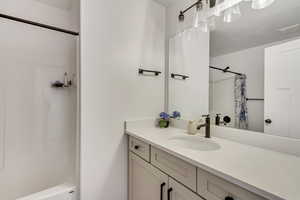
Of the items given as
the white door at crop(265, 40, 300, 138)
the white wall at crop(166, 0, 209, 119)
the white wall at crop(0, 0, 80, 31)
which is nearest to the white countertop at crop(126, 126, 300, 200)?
the white door at crop(265, 40, 300, 138)

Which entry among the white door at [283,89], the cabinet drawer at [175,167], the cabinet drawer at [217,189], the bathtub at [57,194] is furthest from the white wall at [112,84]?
the white door at [283,89]

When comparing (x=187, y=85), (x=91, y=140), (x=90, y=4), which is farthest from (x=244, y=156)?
(x=90, y=4)

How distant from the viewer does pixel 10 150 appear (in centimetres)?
148

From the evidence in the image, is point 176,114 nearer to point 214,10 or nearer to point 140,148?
point 140,148

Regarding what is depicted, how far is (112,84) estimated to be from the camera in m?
1.34

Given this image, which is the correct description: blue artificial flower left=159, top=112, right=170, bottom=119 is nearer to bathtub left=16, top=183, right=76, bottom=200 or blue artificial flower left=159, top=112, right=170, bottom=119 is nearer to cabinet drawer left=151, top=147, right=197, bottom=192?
cabinet drawer left=151, top=147, right=197, bottom=192

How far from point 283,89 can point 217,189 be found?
69cm

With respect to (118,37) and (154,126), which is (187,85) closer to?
(154,126)

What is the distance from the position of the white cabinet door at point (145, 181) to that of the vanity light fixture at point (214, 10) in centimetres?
122

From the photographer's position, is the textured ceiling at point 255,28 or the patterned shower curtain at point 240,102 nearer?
the textured ceiling at point 255,28

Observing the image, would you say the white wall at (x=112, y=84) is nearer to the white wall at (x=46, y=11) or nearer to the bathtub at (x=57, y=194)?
the bathtub at (x=57, y=194)

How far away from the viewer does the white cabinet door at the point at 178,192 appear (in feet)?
2.58

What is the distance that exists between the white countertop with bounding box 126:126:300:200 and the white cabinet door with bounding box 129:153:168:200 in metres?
0.23

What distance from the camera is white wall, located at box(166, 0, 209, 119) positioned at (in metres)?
1.38
